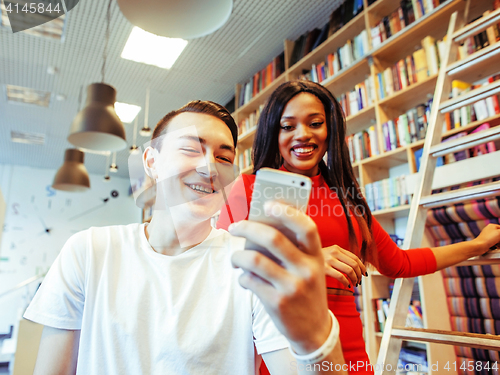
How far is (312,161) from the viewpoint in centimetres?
100

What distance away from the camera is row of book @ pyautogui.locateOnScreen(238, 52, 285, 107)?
3230mm

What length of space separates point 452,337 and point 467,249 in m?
0.28

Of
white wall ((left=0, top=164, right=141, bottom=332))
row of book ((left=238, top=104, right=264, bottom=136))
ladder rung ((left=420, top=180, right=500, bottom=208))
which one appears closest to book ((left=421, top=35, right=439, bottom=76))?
ladder rung ((left=420, top=180, right=500, bottom=208))

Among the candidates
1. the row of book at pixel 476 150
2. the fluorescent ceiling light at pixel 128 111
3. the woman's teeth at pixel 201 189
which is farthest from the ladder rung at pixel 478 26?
the fluorescent ceiling light at pixel 128 111

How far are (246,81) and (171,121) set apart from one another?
302 centimetres

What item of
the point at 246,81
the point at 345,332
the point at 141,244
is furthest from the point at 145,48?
the point at 345,332

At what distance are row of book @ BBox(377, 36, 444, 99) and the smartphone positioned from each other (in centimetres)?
205

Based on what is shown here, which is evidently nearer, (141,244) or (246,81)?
(141,244)

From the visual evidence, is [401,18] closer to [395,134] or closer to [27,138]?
[395,134]

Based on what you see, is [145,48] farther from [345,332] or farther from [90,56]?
[345,332]

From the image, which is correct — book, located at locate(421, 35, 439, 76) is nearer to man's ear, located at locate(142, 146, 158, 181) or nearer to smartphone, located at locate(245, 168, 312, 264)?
man's ear, located at locate(142, 146, 158, 181)

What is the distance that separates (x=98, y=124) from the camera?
2.31 metres

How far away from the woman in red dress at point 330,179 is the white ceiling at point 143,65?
2.02 metres

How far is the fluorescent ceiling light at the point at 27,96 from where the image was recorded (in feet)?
13.1
